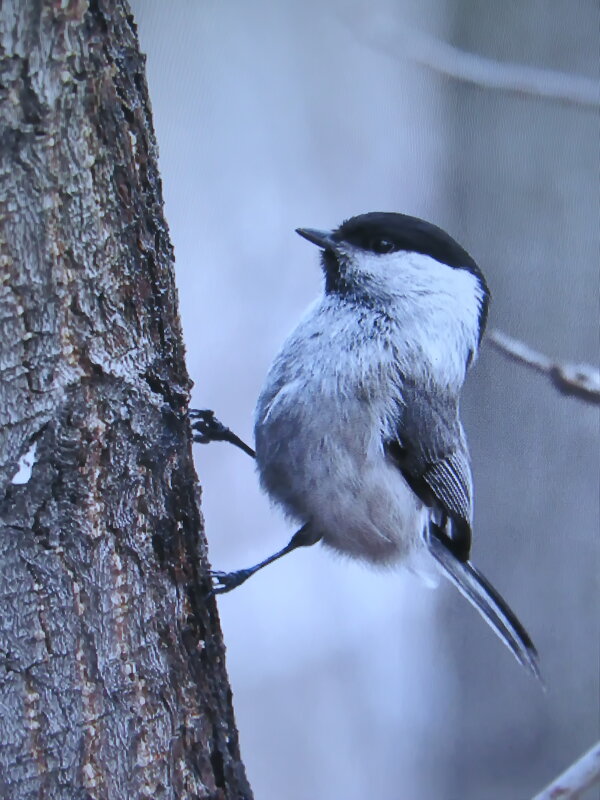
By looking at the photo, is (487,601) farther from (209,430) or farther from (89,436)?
(89,436)

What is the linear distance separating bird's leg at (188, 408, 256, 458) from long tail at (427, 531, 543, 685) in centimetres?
27

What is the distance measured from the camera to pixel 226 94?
763mm

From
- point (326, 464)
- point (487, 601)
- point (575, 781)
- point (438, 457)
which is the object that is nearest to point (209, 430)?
point (326, 464)

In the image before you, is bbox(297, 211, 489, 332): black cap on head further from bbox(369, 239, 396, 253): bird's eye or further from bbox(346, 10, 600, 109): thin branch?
bbox(346, 10, 600, 109): thin branch

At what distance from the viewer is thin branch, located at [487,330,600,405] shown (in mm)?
954

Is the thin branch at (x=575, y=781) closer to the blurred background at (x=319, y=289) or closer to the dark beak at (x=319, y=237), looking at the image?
the blurred background at (x=319, y=289)

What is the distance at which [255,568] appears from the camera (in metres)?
0.83

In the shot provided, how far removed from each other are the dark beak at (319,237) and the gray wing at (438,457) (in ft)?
0.60

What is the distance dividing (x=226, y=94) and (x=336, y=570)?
0.52 meters

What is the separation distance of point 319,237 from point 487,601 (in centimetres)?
49

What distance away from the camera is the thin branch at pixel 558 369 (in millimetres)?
954

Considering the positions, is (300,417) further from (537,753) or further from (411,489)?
(537,753)

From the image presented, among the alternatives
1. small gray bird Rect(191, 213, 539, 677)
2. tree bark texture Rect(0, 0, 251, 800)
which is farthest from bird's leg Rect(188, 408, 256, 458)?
tree bark texture Rect(0, 0, 251, 800)

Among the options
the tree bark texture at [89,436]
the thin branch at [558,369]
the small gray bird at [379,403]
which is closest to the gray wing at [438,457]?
the small gray bird at [379,403]
